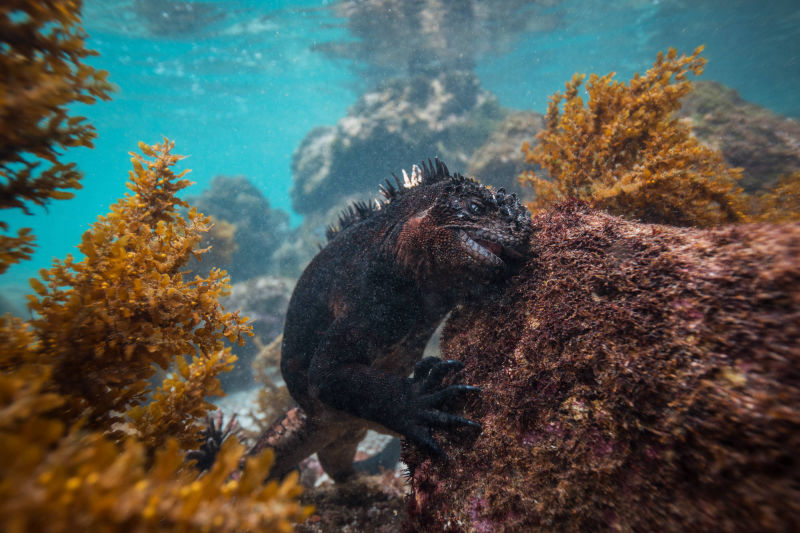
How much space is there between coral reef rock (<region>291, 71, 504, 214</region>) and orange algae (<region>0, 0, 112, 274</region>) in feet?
46.6

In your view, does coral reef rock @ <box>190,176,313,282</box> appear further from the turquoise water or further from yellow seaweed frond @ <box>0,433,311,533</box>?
yellow seaweed frond @ <box>0,433,311,533</box>

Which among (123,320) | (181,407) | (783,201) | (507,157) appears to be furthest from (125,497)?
(507,157)

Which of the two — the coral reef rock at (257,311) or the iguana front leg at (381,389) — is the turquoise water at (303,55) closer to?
the coral reef rock at (257,311)

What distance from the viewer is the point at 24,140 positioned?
57.7 inches

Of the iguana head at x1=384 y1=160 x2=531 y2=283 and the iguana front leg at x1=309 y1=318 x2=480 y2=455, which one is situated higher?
the iguana head at x1=384 y1=160 x2=531 y2=283

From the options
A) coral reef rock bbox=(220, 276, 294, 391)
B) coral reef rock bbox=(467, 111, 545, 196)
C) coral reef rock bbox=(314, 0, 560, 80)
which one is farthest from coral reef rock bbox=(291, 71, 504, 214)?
coral reef rock bbox=(220, 276, 294, 391)

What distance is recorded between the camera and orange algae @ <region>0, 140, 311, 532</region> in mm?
769

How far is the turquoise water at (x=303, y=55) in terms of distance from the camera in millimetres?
23766

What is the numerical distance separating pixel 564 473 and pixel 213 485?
4.44ft

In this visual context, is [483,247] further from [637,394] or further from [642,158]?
[642,158]

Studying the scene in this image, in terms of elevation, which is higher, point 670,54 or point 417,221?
point 670,54

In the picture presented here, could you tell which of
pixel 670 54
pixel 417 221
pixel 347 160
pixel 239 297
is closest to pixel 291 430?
pixel 417 221

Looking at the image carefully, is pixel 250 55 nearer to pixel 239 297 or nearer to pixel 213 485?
pixel 239 297

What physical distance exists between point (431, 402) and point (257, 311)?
1264cm
